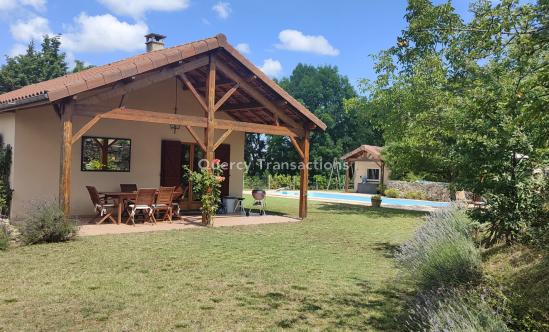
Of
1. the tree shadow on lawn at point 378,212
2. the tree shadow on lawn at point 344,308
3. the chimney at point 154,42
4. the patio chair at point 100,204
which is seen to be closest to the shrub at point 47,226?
the patio chair at point 100,204

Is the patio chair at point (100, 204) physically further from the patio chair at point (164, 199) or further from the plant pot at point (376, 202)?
the plant pot at point (376, 202)

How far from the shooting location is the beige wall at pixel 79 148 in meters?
11.2

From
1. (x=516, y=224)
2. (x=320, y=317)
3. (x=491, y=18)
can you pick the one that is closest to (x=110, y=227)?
(x=320, y=317)

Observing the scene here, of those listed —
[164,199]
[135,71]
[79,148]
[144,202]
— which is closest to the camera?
[135,71]

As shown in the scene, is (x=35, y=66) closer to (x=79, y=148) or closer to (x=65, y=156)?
(x=79, y=148)

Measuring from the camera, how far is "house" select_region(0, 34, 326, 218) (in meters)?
9.51

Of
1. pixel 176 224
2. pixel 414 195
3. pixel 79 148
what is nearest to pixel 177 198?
pixel 176 224

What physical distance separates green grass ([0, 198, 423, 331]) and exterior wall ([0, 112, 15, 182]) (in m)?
4.19

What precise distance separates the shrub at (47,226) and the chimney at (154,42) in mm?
7939

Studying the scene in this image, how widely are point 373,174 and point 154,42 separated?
24526 mm

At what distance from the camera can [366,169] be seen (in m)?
36.2

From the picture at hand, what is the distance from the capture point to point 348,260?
7.80 metres

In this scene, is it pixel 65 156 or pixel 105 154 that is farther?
pixel 105 154

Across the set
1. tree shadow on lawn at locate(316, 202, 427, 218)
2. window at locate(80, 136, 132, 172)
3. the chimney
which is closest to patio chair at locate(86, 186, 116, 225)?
window at locate(80, 136, 132, 172)
